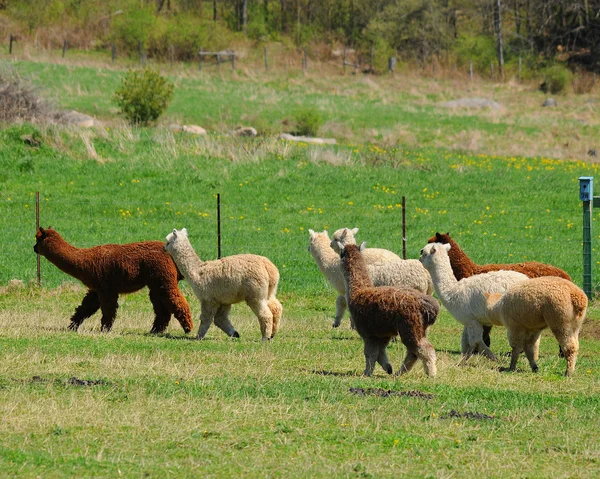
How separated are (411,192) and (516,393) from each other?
18.2 m

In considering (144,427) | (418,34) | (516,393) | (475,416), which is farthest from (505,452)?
(418,34)

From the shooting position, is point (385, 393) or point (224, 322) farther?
point (224, 322)

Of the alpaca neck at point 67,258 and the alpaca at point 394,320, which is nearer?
the alpaca at point 394,320

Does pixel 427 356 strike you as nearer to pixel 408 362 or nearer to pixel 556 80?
pixel 408 362

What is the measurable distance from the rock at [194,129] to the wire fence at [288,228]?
9.49 metres

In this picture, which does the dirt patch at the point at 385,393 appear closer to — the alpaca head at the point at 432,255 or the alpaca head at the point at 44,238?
the alpaca head at the point at 432,255

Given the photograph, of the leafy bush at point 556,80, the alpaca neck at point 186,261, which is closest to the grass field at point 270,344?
the alpaca neck at point 186,261

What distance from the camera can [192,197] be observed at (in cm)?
2584

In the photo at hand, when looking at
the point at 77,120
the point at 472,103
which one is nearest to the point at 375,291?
the point at 77,120

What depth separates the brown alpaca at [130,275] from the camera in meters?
14.2

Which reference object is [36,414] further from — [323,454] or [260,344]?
[260,344]

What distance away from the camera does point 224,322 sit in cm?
1409

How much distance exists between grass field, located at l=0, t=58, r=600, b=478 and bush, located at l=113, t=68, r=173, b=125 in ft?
9.57

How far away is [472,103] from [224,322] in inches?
1495
